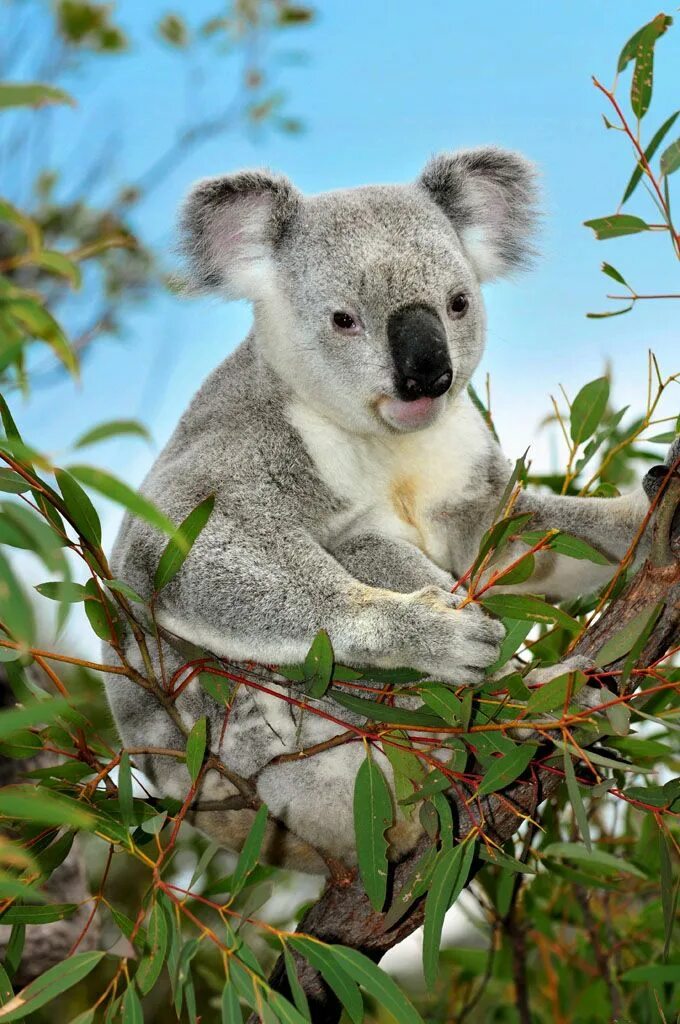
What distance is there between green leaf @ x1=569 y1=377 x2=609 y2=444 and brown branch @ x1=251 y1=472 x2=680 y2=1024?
1.35 ft

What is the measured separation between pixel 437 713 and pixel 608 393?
906mm

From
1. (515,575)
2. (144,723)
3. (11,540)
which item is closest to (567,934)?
(144,723)

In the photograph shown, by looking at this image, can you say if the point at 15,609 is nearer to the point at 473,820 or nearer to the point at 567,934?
the point at 473,820

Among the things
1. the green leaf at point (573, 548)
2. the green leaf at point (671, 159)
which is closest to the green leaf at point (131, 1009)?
the green leaf at point (573, 548)

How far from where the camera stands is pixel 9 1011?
1.46 meters

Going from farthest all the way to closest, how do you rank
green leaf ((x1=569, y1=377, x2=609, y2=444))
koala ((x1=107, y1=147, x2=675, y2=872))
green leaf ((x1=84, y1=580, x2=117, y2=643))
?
green leaf ((x1=569, y1=377, x2=609, y2=444)) < koala ((x1=107, y1=147, x2=675, y2=872)) < green leaf ((x1=84, y1=580, x2=117, y2=643))

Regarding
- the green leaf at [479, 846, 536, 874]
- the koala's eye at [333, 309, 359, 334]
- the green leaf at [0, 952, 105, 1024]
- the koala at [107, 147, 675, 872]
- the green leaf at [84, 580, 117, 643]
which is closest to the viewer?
the green leaf at [0, 952, 105, 1024]

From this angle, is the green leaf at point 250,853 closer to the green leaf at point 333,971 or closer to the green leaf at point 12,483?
the green leaf at point 333,971

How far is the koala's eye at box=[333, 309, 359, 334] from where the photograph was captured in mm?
2152

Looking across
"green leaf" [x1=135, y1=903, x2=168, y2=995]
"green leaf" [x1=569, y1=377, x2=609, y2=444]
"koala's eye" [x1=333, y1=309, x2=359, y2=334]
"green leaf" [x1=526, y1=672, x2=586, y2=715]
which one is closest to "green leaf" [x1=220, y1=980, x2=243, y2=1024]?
"green leaf" [x1=135, y1=903, x2=168, y2=995]

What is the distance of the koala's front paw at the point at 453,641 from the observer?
5.95 ft

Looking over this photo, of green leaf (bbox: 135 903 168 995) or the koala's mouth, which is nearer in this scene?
green leaf (bbox: 135 903 168 995)

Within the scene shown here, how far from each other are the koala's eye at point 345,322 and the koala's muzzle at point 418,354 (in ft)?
0.30

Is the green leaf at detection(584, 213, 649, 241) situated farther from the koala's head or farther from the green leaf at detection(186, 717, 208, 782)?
the green leaf at detection(186, 717, 208, 782)
